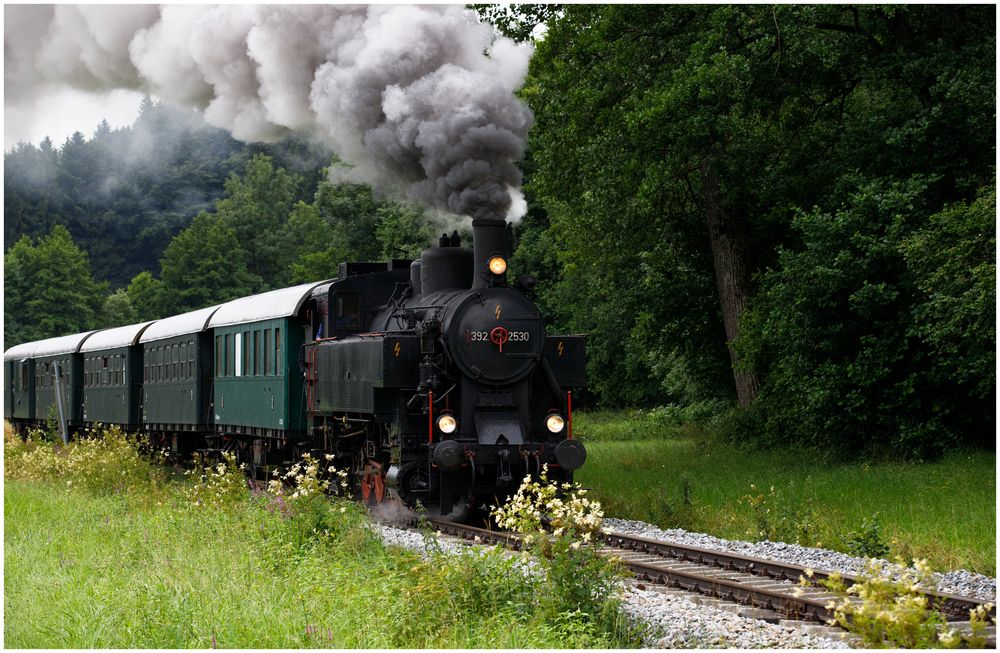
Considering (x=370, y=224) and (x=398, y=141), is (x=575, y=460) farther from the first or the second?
(x=370, y=224)

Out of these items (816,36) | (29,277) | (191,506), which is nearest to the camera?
(191,506)

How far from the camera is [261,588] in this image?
8203mm

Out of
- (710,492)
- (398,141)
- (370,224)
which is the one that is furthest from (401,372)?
(370,224)

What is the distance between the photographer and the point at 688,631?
735cm

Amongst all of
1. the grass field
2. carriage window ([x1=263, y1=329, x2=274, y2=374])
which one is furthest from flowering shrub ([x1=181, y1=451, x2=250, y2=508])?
the grass field

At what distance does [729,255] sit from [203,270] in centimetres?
5801

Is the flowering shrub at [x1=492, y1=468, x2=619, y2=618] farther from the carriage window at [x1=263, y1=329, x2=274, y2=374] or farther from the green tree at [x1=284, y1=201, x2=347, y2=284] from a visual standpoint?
the green tree at [x1=284, y1=201, x2=347, y2=284]

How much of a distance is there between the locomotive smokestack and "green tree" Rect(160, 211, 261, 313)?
62.8m

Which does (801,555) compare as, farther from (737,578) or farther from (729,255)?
(729,255)

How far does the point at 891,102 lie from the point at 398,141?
27.7 feet

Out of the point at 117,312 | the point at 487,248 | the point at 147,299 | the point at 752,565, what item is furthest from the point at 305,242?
the point at 752,565

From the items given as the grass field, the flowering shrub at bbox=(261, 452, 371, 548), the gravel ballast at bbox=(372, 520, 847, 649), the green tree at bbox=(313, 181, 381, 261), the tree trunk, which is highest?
the green tree at bbox=(313, 181, 381, 261)

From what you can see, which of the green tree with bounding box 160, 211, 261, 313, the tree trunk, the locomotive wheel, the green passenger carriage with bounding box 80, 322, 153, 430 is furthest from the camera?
the green tree with bounding box 160, 211, 261, 313

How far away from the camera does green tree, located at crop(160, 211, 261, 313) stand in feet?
243
